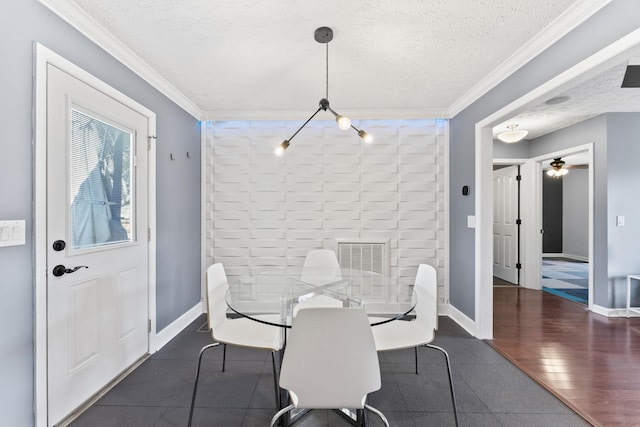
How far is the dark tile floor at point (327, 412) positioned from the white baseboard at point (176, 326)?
0.12 meters

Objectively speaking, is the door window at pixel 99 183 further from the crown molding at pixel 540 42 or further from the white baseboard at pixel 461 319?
the white baseboard at pixel 461 319

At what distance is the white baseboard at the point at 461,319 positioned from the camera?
9.36 feet

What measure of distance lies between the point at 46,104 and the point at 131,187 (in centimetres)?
80

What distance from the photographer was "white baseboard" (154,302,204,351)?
255 cm

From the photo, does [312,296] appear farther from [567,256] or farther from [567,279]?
[567,256]

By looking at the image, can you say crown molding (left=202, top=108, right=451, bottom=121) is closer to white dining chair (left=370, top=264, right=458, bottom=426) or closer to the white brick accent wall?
the white brick accent wall

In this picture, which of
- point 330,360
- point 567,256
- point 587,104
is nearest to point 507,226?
point 587,104

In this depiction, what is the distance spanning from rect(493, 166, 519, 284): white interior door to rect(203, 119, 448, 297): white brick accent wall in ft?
7.86

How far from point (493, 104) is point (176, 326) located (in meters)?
3.78

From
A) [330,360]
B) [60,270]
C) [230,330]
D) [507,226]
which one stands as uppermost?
[507,226]

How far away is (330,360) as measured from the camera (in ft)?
3.81

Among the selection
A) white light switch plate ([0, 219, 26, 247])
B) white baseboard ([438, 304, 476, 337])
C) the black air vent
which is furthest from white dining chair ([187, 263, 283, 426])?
the black air vent

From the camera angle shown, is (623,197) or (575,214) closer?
(623,197)

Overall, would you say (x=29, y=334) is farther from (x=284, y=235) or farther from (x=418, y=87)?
(x=418, y=87)
